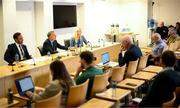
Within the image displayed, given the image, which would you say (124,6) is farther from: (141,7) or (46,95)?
(46,95)

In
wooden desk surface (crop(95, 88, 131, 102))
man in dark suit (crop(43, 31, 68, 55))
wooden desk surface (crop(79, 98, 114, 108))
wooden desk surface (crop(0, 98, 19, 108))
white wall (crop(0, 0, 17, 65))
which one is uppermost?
white wall (crop(0, 0, 17, 65))

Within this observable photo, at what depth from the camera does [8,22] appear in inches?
272

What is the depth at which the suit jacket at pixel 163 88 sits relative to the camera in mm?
3102

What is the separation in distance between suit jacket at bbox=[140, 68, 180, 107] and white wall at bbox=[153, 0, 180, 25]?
9902mm

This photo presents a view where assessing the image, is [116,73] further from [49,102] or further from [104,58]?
[49,102]

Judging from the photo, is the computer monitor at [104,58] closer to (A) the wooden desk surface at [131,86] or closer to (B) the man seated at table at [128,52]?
(B) the man seated at table at [128,52]

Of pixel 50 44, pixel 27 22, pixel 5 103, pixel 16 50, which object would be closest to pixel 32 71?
pixel 5 103

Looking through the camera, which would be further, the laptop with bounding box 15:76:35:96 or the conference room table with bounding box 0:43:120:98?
the conference room table with bounding box 0:43:120:98

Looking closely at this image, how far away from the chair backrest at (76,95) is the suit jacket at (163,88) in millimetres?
831

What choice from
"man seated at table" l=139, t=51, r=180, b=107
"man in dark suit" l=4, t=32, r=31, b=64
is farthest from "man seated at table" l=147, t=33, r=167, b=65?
"man seated at table" l=139, t=51, r=180, b=107

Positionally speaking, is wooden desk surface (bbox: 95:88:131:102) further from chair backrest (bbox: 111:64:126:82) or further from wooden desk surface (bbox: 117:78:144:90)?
chair backrest (bbox: 111:64:126:82)

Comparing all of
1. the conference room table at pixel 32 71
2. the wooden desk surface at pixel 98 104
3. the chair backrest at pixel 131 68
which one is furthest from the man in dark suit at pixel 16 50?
the wooden desk surface at pixel 98 104

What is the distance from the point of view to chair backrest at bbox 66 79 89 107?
127 inches

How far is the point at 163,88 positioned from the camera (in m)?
3.10
